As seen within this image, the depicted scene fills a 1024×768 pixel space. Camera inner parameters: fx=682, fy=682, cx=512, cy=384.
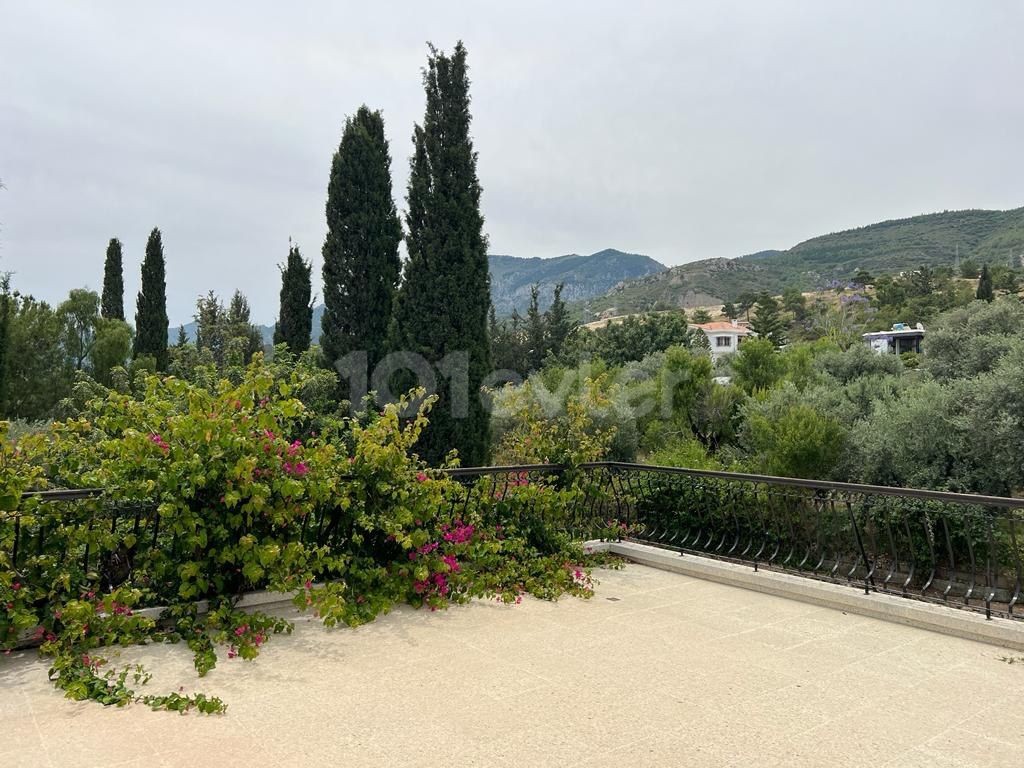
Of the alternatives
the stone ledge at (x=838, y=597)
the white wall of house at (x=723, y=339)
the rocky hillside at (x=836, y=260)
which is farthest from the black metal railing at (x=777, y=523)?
the rocky hillside at (x=836, y=260)

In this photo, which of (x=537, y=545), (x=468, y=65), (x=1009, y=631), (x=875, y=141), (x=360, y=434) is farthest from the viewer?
(x=468, y=65)

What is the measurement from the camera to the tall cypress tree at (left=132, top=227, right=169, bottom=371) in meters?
21.2

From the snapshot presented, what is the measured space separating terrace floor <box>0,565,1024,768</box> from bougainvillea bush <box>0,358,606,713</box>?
0.18m

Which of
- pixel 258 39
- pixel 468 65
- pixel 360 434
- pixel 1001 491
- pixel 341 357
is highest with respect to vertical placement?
pixel 468 65

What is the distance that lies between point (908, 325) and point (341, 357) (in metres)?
50.7

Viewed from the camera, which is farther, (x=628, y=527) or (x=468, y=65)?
(x=468, y=65)

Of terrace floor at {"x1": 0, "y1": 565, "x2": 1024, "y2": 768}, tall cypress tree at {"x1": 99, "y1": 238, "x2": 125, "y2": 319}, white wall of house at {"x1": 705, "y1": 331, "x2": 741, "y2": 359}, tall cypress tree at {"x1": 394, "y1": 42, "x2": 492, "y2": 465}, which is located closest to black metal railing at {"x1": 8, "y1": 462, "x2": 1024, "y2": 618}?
terrace floor at {"x1": 0, "y1": 565, "x2": 1024, "y2": 768}

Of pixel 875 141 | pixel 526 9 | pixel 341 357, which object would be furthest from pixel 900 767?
pixel 341 357

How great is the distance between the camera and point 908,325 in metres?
51.5

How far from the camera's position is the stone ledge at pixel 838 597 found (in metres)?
3.81

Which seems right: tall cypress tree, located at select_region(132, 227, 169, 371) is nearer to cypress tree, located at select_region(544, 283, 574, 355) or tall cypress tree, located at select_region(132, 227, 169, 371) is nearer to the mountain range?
cypress tree, located at select_region(544, 283, 574, 355)

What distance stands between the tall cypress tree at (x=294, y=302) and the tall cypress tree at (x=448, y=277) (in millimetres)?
4815

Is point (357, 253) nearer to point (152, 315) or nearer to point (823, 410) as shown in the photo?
point (823, 410)

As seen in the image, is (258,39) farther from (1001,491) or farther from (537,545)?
(1001,491)
